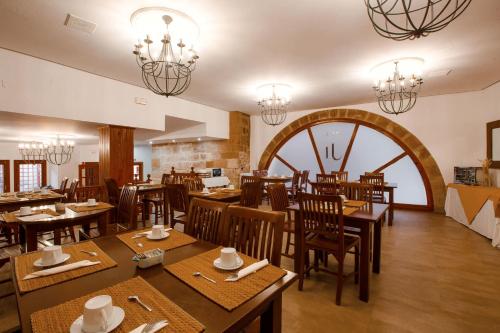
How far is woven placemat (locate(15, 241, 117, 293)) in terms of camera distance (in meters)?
0.96

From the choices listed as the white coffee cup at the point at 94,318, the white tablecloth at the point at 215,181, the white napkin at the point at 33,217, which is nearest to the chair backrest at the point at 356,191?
the white coffee cup at the point at 94,318

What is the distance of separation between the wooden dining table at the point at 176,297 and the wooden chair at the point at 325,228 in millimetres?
1107

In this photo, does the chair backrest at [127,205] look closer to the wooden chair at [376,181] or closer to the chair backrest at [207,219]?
the chair backrest at [207,219]

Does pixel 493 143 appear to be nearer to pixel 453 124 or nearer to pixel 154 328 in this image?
pixel 453 124

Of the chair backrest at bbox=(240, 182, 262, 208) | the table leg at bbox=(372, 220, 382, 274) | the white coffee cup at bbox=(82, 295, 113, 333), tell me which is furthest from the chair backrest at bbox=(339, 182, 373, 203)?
the white coffee cup at bbox=(82, 295, 113, 333)

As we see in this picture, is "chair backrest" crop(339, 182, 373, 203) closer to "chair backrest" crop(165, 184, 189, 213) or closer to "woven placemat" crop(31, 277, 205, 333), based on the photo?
"chair backrest" crop(165, 184, 189, 213)

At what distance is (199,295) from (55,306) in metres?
0.48

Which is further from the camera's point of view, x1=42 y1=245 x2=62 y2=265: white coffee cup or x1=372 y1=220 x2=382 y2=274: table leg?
x1=372 y1=220 x2=382 y2=274: table leg

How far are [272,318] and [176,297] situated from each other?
1.30 feet

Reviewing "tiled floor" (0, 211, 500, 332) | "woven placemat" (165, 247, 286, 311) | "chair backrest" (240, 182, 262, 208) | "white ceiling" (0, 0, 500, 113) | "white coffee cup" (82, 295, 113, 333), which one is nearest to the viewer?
"white coffee cup" (82, 295, 113, 333)

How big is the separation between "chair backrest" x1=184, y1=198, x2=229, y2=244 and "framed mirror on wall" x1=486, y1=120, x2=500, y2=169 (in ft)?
17.4

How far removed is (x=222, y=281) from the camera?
38.9 inches

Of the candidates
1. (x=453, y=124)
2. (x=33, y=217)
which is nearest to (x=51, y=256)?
(x=33, y=217)

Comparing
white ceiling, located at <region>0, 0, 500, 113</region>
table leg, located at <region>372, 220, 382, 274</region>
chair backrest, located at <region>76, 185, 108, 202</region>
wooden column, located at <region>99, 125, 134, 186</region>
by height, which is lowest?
table leg, located at <region>372, 220, 382, 274</region>
